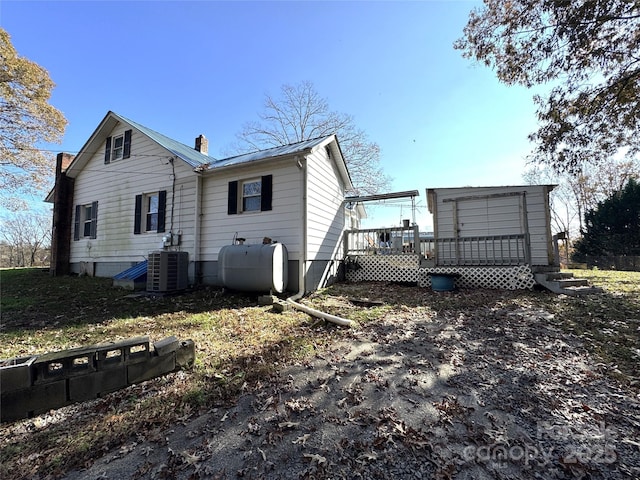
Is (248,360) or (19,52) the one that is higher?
(19,52)

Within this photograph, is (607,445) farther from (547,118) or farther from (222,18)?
(222,18)

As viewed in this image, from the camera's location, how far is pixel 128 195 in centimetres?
1034

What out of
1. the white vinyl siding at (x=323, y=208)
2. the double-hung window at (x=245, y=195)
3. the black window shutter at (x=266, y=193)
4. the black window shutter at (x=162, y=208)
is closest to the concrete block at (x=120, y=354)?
the white vinyl siding at (x=323, y=208)

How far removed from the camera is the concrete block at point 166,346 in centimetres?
297

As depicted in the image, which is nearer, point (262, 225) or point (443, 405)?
point (443, 405)

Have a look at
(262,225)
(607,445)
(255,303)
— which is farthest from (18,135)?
(607,445)

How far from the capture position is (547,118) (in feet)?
26.1

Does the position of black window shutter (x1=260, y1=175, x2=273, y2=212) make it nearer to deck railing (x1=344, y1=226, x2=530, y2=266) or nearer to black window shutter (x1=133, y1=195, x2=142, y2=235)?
deck railing (x1=344, y1=226, x2=530, y2=266)

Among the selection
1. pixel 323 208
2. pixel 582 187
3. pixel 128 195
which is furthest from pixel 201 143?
pixel 582 187

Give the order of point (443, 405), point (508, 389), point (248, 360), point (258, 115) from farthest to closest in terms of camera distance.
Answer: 1. point (258, 115)
2. point (248, 360)
3. point (508, 389)
4. point (443, 405)

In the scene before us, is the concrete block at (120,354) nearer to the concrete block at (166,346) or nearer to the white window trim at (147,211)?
the concrete block at (166,346)

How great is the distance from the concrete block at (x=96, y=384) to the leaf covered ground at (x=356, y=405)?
0.30 feet

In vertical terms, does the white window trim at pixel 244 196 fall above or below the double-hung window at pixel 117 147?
below

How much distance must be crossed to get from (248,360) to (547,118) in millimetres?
10281
